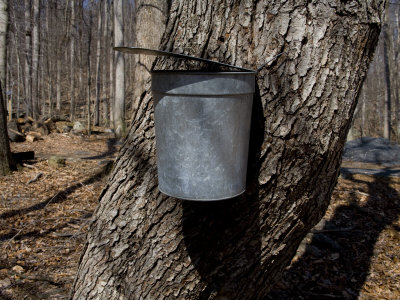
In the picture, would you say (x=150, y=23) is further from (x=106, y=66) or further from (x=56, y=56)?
(x=106, y=66)

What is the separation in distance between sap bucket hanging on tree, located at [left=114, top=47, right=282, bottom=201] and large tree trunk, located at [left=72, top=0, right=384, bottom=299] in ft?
0.63

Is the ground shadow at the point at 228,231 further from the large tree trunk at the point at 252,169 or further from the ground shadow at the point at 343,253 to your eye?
the ground shadow at the point at 343,253

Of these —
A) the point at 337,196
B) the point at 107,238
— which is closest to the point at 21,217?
the point at 107,238

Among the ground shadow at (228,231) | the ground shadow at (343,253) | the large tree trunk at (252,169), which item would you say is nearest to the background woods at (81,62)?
the ground shadow at (343,253)

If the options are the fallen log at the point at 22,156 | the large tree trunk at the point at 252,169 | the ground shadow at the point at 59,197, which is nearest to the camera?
the large tree trunk at the point at 252,169

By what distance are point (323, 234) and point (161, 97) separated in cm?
398

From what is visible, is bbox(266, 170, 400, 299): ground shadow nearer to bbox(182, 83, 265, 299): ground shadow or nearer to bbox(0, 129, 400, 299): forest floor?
bbox(0, 129, 400, 299): forest floor

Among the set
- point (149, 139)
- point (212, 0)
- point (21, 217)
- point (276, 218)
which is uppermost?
point (212, 0)

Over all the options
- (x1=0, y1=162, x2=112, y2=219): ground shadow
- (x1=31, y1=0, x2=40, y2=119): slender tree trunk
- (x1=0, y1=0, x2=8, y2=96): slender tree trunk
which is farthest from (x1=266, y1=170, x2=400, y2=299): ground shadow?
(x1=31, y1=0, x2=40, y2=119): slender tree trunk

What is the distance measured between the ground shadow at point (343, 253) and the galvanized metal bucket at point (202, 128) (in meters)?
2.65

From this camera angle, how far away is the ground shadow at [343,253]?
3600 mm

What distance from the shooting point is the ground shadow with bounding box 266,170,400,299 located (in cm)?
360

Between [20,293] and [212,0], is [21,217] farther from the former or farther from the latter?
[212,0]

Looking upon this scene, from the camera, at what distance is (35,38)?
50.4 ft
